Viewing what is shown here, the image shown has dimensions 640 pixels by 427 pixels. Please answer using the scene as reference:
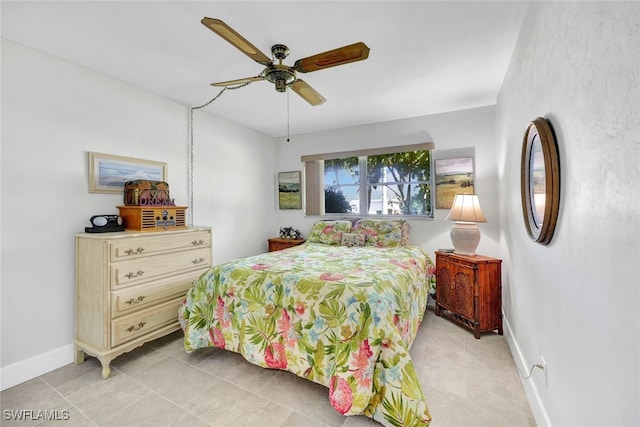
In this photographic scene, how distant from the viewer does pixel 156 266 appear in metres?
2.34

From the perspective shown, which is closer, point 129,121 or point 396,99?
point 129,121

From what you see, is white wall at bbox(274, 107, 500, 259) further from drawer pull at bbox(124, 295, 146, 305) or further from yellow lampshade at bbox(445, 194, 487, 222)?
drawer pull at bbox(124, 295, 146, 305)

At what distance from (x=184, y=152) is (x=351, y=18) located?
235cm

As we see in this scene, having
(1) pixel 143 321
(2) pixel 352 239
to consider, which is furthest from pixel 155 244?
(2) pixel 352 239

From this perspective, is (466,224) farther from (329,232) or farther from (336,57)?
(336,57)

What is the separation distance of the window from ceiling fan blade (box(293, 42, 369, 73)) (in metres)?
2.20

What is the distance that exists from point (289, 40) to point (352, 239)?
226 cm

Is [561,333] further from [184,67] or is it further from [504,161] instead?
[184,67]

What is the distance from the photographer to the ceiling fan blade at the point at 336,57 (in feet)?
5.07

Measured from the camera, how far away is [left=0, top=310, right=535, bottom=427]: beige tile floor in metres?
1.59

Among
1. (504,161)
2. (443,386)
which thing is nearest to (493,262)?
(504,161)

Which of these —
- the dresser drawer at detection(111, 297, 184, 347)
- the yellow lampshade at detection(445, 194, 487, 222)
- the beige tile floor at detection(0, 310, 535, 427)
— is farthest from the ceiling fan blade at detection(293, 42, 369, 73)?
the dresser drawer at detection(111, 297, 184, 347)

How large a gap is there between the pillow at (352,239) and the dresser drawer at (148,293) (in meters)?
1.74

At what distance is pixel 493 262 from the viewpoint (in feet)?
8.57
